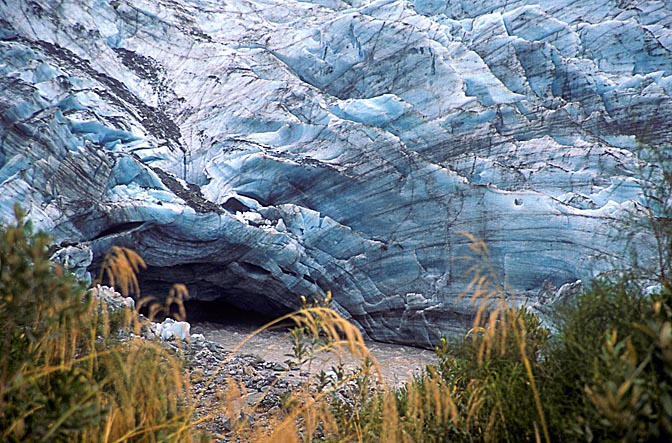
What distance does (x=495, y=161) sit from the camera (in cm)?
1005

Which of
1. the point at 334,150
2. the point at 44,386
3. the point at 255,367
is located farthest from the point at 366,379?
the point at 334,150

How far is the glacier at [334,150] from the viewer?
28.0ft

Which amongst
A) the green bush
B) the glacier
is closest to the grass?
the green bush

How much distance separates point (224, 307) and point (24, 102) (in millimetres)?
5898

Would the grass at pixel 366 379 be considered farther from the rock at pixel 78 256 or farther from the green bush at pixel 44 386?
the rock at pixel 78 256

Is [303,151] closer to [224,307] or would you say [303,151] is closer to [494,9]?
[224,307]

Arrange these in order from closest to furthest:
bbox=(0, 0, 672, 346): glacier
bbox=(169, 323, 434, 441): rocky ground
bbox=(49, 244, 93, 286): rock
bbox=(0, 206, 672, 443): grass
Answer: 1. bbox=(0, 206, 672, 443): grass
2. bbox=(169, 323, 434, 441): rocky ground
3. bbox=(49, 244, 93, 286): rock
4. bbox=(0, 0, 672, 346): glacier

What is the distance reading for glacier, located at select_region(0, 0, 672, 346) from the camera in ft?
28.0

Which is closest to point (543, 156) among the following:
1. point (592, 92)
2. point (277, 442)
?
point (592, 92)

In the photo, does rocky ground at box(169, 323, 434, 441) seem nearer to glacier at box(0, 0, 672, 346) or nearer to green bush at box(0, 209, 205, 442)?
glacier at box(0, 0, 672, 346)

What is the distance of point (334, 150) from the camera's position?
10.3 meters

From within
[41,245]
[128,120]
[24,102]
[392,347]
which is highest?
[128,120]

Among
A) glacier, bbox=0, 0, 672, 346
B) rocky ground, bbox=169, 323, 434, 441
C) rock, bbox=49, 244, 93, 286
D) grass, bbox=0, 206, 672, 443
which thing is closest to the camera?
grass, bbox=0, 206, 672, 443

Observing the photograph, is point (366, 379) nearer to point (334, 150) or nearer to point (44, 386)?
point (44, 386)
